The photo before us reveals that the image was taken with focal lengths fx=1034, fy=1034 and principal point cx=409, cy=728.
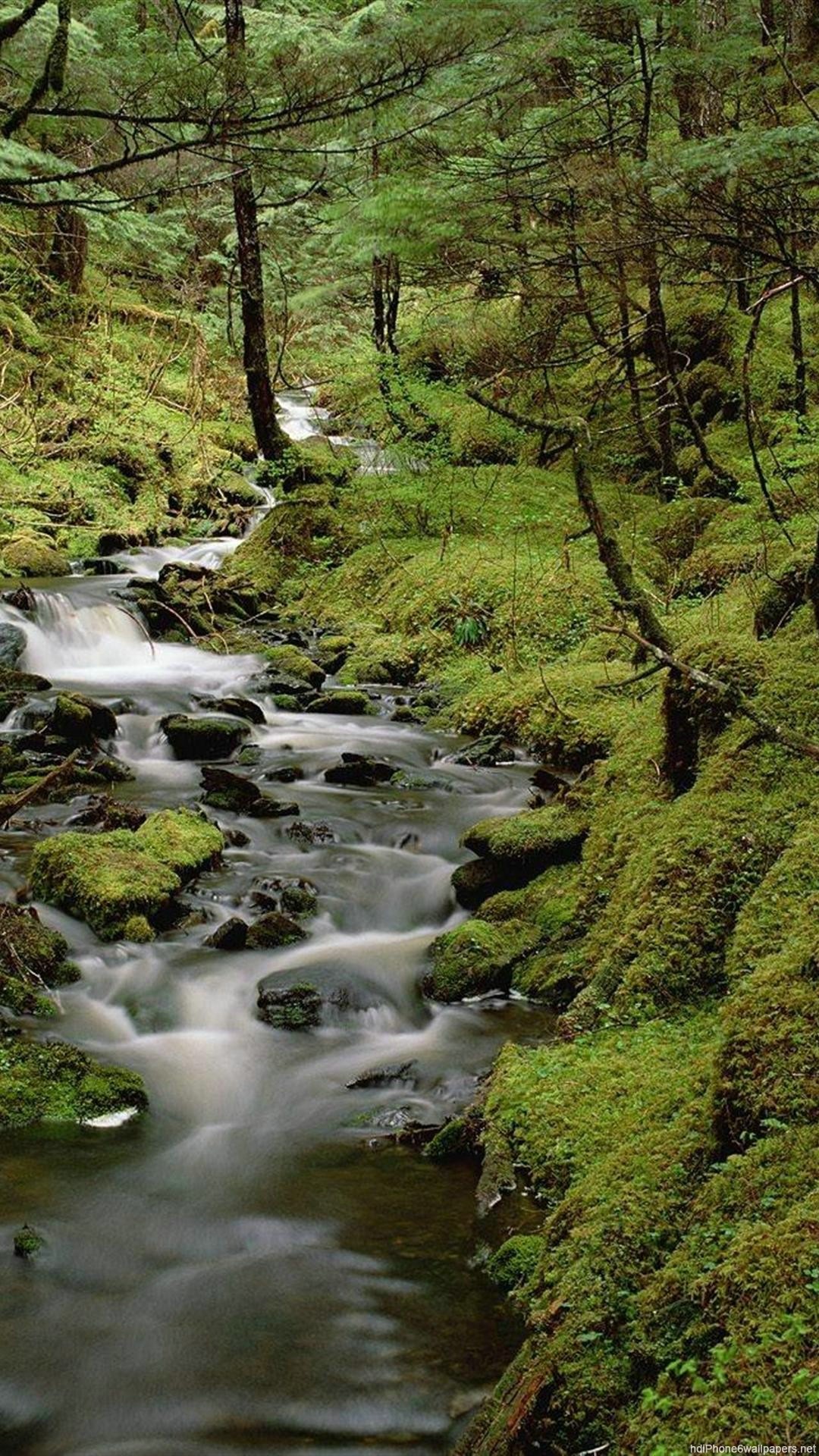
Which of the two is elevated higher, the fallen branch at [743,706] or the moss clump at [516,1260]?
the fallen branch at [743,706]

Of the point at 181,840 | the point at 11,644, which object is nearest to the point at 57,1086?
the point at 181,840

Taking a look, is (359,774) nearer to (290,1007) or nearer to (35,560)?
(290,1007)

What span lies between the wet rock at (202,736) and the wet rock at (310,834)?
1.88m

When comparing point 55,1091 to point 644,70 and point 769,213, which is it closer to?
point 769,213

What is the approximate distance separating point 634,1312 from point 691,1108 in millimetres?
685

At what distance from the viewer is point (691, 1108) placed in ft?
9.67

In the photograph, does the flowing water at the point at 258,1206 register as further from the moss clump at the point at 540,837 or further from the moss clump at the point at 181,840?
the moss clump at the point at 540,837

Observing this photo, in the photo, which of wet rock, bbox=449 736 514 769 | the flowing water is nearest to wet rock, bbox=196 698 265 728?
wet rock, bbox=449 736 514 769

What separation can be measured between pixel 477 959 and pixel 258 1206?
178cm

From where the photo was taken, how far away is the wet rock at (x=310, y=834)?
24.5 feet

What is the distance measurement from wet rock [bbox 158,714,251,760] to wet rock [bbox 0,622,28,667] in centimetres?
250

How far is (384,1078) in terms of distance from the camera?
4797mm

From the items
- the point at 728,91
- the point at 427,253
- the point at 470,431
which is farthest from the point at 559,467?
the point at 728,91

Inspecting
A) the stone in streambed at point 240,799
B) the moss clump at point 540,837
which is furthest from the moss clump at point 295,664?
the moss clump at point 540,837
